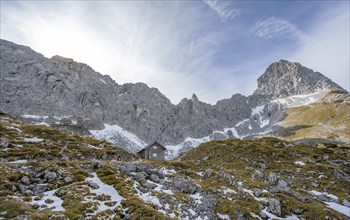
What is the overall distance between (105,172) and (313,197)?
2925cm

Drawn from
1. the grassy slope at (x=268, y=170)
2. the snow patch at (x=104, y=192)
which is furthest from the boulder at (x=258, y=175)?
the snow patch at (x=104, y=192)

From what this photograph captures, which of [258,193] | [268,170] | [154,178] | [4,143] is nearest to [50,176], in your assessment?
[154,178]

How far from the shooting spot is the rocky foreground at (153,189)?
2256cm

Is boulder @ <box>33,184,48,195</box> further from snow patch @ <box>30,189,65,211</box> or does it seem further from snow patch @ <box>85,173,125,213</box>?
snow patch @ <box>85,173,125,213</box>

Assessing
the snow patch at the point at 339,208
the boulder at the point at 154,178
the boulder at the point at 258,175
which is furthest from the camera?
the boulder at the point at 258,175

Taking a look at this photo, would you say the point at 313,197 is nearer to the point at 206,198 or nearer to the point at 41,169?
the point at 206,198

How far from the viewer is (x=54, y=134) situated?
62.2 metres

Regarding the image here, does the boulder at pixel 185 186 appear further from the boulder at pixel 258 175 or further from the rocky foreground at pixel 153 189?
the boulder at pixel 258 175

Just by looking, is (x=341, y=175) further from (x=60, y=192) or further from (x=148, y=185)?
(x=60, y=192)

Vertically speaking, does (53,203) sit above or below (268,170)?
below

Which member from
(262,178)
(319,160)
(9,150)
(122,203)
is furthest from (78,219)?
(319,160)

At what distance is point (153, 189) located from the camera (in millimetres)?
29984

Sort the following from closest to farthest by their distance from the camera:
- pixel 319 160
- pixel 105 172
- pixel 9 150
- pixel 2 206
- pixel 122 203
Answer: pixel 2 206 → pixel 122 203 → pixel 105 172 → pixel 9 150 → pixel 319 160

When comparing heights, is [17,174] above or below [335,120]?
below
